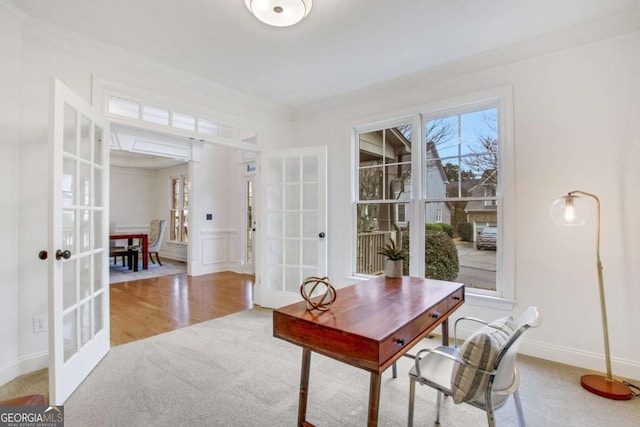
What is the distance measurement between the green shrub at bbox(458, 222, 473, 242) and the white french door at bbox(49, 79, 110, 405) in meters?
3.25

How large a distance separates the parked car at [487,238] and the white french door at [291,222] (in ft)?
5.42

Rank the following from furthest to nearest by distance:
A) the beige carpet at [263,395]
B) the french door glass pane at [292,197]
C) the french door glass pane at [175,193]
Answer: the french door glass pane at [175,193] < the french door glass pane at [292,197] < the beige carpet at [263,395]

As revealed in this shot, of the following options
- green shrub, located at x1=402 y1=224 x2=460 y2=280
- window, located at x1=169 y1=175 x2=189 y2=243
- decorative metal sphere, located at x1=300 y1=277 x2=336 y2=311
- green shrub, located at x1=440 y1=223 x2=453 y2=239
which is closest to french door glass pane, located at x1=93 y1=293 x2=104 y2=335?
decorative metal sphere, located at x1=300 y1=277 x2=336 y2=311

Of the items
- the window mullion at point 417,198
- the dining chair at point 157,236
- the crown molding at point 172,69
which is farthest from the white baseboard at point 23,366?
the dining chair at point 157,236

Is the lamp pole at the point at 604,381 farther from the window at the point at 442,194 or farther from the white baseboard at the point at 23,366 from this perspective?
the white baseboard at the point at 23,366

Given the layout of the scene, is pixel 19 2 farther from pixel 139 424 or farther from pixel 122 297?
pixel 122 297

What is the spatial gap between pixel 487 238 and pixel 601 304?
961mm

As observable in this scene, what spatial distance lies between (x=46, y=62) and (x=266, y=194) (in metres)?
2.33

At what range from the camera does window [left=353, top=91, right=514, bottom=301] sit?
2865mm

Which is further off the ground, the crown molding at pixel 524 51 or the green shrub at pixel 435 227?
the crown molding at pixel 524 51

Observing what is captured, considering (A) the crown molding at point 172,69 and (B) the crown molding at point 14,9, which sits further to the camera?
(A) the crown molding at point 172,69

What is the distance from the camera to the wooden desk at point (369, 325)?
4.06ft

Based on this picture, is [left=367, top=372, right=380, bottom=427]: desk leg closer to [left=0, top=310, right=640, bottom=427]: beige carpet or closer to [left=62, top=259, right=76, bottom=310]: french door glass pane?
[left=0, top=310, right=640, bottom=427]: beige carpet

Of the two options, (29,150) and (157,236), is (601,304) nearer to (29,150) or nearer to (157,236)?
(29,150)
